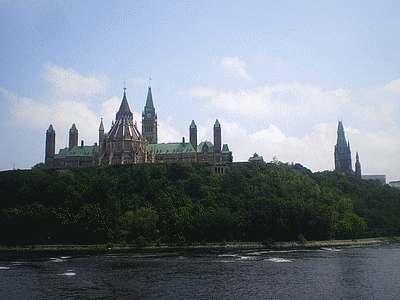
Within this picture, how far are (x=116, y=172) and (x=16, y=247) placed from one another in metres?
42.2

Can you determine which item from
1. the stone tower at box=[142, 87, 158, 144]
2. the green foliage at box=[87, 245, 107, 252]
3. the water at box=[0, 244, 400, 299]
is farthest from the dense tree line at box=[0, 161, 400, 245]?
the stone tower at box=[142, 87, 158, 144]

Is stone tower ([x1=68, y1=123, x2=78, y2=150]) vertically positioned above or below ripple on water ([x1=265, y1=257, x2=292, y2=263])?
above

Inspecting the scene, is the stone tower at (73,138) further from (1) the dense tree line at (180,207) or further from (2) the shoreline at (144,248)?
(2) the shoreline at (144,248)

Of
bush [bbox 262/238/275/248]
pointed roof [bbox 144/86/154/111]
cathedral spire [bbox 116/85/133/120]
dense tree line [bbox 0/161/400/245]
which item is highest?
pointed roof [bbox 144/86/154/111]

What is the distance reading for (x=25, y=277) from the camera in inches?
1964

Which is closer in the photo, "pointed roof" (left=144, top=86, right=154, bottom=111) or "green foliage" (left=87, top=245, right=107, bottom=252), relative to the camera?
"green foliage" (left=87, top=245, right=107, bottom=252)

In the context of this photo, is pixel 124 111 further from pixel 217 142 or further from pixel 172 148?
pixel 217 142

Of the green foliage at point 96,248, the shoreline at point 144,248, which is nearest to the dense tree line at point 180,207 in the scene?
the shoreline at point 144,248

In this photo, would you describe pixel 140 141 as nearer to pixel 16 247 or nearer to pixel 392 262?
pixel 16 247

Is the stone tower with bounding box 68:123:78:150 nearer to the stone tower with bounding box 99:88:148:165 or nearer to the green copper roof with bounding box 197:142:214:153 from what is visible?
the stone tower with bounding box 99:88:148:165

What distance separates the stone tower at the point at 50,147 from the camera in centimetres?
15775

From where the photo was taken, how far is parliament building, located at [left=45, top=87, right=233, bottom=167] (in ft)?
443

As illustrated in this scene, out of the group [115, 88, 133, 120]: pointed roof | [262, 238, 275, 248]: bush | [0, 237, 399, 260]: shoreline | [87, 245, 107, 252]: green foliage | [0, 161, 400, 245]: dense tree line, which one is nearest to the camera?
[0, 237, 399, 260]: shoreline

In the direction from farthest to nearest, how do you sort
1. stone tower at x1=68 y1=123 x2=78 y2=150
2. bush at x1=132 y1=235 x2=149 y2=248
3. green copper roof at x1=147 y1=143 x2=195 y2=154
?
stone tower at x1=68 y1=123 x2=78 y2=150, green copper roof at x1=147 y1=143 x2=195 y2=154, bush at x1=132 y1=235 x2=149 y2=248
